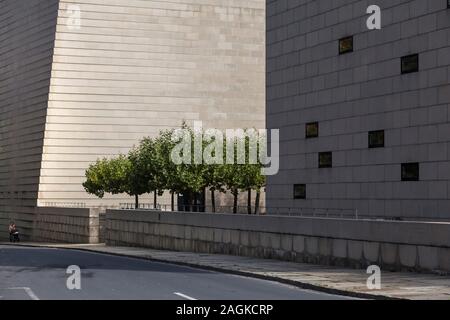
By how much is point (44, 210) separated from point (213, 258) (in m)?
55.0

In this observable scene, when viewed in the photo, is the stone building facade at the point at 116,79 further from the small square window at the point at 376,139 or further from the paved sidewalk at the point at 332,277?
the paved sidewalk at the point at 332,277

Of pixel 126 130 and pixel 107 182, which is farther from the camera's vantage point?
pixel 126 130

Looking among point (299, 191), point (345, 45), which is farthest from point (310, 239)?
point (299, 191)

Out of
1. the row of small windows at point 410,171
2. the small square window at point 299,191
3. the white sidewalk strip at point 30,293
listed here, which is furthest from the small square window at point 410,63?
the white sidewalk strip at point 30,293

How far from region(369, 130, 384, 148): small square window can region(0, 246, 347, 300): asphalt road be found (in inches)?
560

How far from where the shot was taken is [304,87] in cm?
4825

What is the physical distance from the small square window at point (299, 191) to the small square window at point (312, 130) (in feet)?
10.0

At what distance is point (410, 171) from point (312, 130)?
27.4 ft

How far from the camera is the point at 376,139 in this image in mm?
43094

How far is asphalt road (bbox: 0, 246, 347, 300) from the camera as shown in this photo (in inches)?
848

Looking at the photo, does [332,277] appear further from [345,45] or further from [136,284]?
[345,45]

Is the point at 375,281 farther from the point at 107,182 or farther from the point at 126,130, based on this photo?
the point at 126,130
